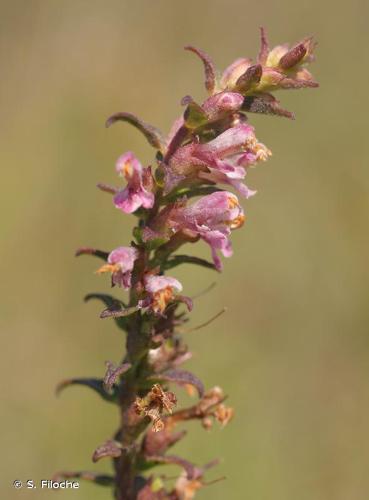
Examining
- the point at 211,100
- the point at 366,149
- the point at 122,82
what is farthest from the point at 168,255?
the point at 122,82

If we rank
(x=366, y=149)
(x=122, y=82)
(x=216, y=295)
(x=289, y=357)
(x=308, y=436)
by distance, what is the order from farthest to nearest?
1. (x=122, y=82)
2. (x=366, y=149)
3. (x=216, y=295)
4. (x=289, y=357)
5. (x=308, y=436)

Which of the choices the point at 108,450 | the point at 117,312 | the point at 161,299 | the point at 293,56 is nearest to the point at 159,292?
the point at 161,299

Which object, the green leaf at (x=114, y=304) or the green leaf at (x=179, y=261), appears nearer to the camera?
the green leaf at (x=114, y=304)

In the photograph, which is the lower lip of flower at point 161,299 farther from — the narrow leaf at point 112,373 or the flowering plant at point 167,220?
the narrow leaf at point 112,373

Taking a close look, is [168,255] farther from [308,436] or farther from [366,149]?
[366,149]

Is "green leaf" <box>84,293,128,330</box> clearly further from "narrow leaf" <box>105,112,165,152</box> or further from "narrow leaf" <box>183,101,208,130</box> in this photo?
"narrow leaf" <box>183,101,208,130</box>

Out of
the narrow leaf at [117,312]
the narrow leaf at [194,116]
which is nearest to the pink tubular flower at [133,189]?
the narrow leaf at [194,116]

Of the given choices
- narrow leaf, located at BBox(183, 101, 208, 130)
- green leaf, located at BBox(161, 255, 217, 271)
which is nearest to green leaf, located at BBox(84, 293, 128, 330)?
green leaf, located at BBox(161, 255, 217, 271)

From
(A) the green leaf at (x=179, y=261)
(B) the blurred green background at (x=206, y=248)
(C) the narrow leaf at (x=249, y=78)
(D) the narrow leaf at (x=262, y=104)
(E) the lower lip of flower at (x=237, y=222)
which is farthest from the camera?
(B) the blurred green background at (x=206, y=248)

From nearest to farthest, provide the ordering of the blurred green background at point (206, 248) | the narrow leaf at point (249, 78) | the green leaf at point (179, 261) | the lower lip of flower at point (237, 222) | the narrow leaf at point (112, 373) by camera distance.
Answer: the narrow leaf at point (112, 373), the narrow leaf at point (249, 78), the green leaf at point (179, 261), the lower lip of flower at point (237, 222), the blurred green background at point (206, 248)
